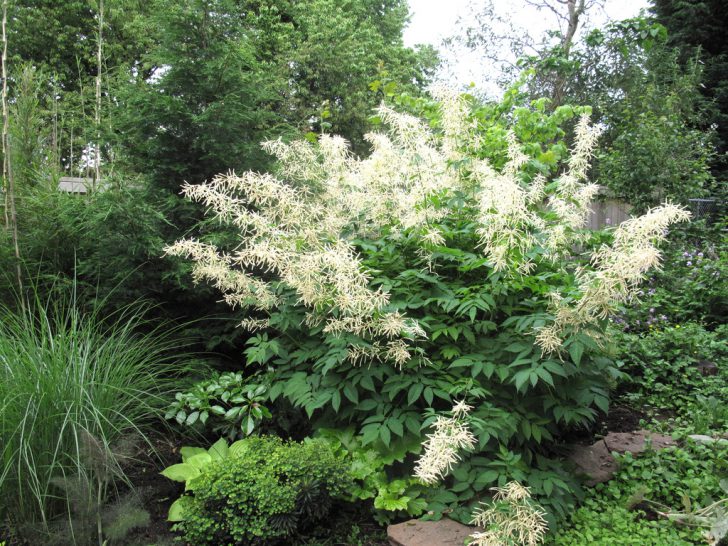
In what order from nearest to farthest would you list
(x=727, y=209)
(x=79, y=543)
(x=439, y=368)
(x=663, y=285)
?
(x=79, y=543) → (x=439, y=368) → (x=663, y=285) → (x=727, y=209)

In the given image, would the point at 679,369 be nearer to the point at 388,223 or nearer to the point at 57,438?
the point at 388,223

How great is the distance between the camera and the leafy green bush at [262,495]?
2525 millimetres

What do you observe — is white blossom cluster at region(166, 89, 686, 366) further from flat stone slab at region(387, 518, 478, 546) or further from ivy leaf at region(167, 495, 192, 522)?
ivy leaf at region(167, 495, 192, 522)

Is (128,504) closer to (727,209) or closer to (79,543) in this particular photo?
(79,543)

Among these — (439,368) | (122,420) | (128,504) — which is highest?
(439,368)

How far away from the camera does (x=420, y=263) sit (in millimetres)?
3254

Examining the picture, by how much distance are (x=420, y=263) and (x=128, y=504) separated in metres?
2.05

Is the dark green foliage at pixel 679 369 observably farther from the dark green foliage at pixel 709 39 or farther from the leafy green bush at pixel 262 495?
the dark green foliage at pixel 709 39

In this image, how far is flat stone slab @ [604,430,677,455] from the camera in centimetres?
330

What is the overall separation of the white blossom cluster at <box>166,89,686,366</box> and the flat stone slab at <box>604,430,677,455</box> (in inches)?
40.8

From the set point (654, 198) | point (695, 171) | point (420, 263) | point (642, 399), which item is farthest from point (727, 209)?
point (420, 263)

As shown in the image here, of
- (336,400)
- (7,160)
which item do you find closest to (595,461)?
(336,400)

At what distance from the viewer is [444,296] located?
9.43 ft

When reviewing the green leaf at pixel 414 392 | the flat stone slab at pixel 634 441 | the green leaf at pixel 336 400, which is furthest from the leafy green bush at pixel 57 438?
the flat stone slab at pixel 634 441
